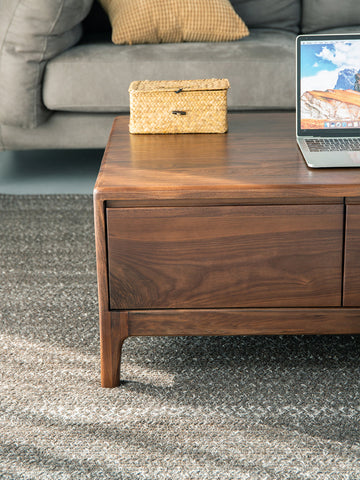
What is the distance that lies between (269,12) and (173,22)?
21.1 inches

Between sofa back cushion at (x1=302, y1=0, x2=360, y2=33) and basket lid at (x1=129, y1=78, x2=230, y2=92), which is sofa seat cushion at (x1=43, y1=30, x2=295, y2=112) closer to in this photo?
sofa back cushion at (x1=302, y1=0, x2=360, y2=33)

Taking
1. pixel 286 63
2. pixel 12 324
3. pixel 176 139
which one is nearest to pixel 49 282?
pixel 12 324

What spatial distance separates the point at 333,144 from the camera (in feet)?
4.11

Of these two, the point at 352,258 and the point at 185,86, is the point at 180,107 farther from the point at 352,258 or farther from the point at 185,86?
the point at 352,258

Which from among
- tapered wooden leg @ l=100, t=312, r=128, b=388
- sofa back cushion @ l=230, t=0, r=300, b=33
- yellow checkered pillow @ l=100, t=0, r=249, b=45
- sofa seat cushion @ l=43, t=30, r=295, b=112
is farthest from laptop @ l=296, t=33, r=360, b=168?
sofa back cushion @ l=230, t=0, r=300, b=33

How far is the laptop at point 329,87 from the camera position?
1273 millimetres

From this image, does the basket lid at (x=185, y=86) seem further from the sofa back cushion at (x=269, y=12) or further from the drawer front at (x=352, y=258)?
the sofa back cushion at (x=269, y=12)

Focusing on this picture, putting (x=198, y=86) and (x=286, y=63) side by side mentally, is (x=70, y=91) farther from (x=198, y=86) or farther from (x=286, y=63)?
(x=198, y=86)

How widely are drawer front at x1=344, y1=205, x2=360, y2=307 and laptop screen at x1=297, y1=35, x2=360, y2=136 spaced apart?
277 mm

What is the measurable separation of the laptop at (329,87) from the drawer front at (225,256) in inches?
9.5

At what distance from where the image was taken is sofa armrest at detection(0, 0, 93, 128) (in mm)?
2043

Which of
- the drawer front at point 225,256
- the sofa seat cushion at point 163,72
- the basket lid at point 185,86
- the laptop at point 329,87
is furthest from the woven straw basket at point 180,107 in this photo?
the sofa seat cushion at point 163,72

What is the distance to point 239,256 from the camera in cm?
111

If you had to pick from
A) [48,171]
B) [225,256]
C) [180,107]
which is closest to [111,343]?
[225,256]
